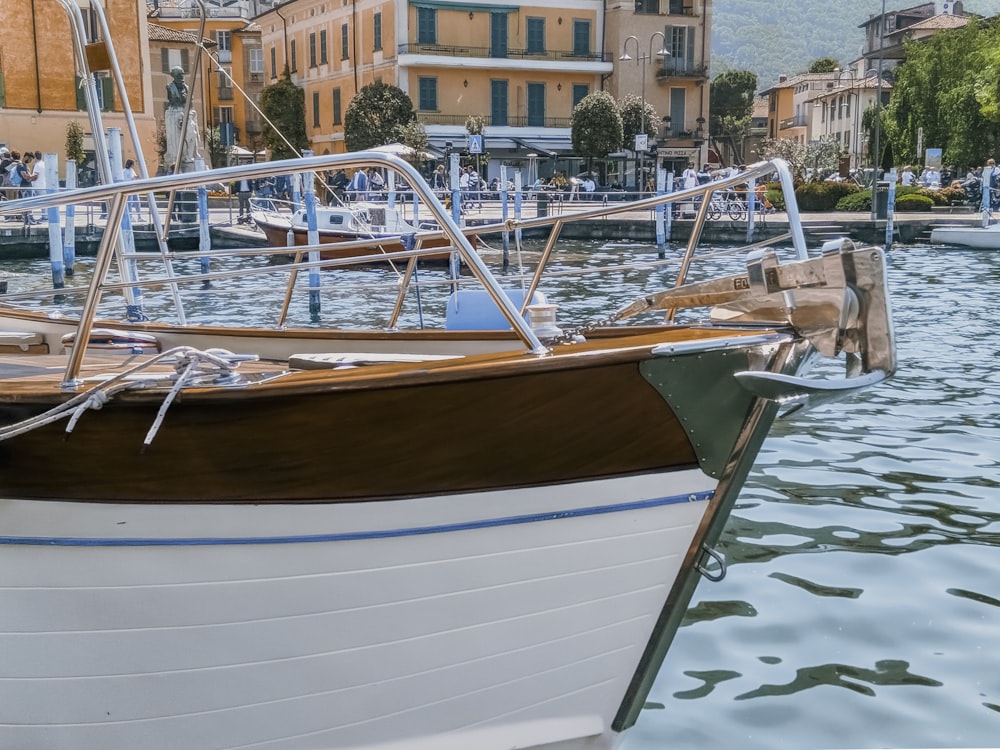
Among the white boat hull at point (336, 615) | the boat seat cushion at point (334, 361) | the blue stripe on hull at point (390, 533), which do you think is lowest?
the white boat hull at point (336, 615)

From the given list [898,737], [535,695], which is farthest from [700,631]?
[535,695]

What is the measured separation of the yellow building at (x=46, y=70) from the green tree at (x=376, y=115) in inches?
292

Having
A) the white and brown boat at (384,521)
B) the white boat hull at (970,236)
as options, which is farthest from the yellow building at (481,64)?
the white and brown boat at (384,521)

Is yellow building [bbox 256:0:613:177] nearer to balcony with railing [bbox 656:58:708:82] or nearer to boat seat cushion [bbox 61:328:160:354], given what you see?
balcony with railing [bbox 656:58:708:82]

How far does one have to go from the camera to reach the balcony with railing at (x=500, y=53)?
43.0 metres

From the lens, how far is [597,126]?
→ 4097 cm

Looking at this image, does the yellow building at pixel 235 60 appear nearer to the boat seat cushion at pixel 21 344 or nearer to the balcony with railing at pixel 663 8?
the balcony with railing at pixel 663 8

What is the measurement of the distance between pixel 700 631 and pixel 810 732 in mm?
777

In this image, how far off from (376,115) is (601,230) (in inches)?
606

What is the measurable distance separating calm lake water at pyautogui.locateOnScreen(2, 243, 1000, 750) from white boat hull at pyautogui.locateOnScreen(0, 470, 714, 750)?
992 mm

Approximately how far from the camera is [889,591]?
16.2 feet

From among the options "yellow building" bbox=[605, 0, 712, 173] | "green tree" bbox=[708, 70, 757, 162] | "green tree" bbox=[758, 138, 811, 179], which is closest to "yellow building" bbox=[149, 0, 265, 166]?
"yellow building" bbox=[605, 0, 712, 173]

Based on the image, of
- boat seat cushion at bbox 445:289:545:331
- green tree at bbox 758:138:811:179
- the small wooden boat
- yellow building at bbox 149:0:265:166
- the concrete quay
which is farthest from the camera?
yellow building at bbox 149:0:265:166

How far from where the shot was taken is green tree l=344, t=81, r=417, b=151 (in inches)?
1550
